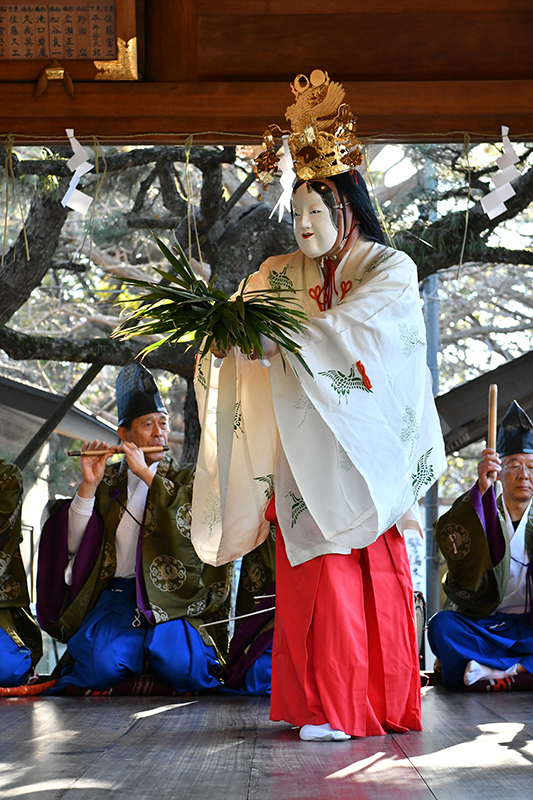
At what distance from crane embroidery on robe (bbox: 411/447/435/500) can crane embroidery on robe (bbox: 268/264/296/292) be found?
0.73 meters

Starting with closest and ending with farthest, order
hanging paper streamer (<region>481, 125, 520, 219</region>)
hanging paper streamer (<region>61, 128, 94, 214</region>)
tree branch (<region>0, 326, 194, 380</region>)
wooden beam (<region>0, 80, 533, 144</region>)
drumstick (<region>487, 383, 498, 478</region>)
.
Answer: drumstick (<region>487, 383, 498, 478</region>) < wooden beam (<region>0, 80, 533, 144</region>) < hanging paper streamer (<region>61, 128, 94, 214</region>) < hanging paper streamer (<region>481, 125, 520, 219</region>) < tree branch (<region>0, 326, 194, 380</region>)

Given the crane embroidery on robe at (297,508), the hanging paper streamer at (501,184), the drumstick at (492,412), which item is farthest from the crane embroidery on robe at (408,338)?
the hanging paper streamer at (501,184)

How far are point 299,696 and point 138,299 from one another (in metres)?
1.26

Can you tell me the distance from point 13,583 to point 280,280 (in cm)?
185

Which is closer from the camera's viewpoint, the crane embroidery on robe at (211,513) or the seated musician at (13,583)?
the crane embroidery on robe at (211,513)

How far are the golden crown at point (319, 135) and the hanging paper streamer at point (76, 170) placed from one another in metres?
1.03

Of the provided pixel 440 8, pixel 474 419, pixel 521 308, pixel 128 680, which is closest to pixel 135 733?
pixel 128 680

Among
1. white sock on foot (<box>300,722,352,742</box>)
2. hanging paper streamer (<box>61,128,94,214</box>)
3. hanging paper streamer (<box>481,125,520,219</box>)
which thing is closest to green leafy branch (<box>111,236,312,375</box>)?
white sock on foot (<box>300,722,352,742</box>)

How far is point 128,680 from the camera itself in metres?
3.66

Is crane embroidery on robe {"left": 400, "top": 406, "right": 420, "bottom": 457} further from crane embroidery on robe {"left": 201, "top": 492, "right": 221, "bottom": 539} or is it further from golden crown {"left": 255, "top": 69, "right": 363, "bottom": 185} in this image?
golden crown {"left": 255, "top": 69, "right": 363, "bottom": 185}

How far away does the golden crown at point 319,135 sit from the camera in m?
2.93

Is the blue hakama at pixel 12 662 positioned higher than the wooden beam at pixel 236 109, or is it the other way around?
the wooden beam at pixel 236 109

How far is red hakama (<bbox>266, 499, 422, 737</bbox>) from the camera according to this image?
8.23ft

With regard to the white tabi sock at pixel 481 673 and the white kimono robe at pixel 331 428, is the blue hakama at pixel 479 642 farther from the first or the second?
the white kimono robe at pixel 331 428
